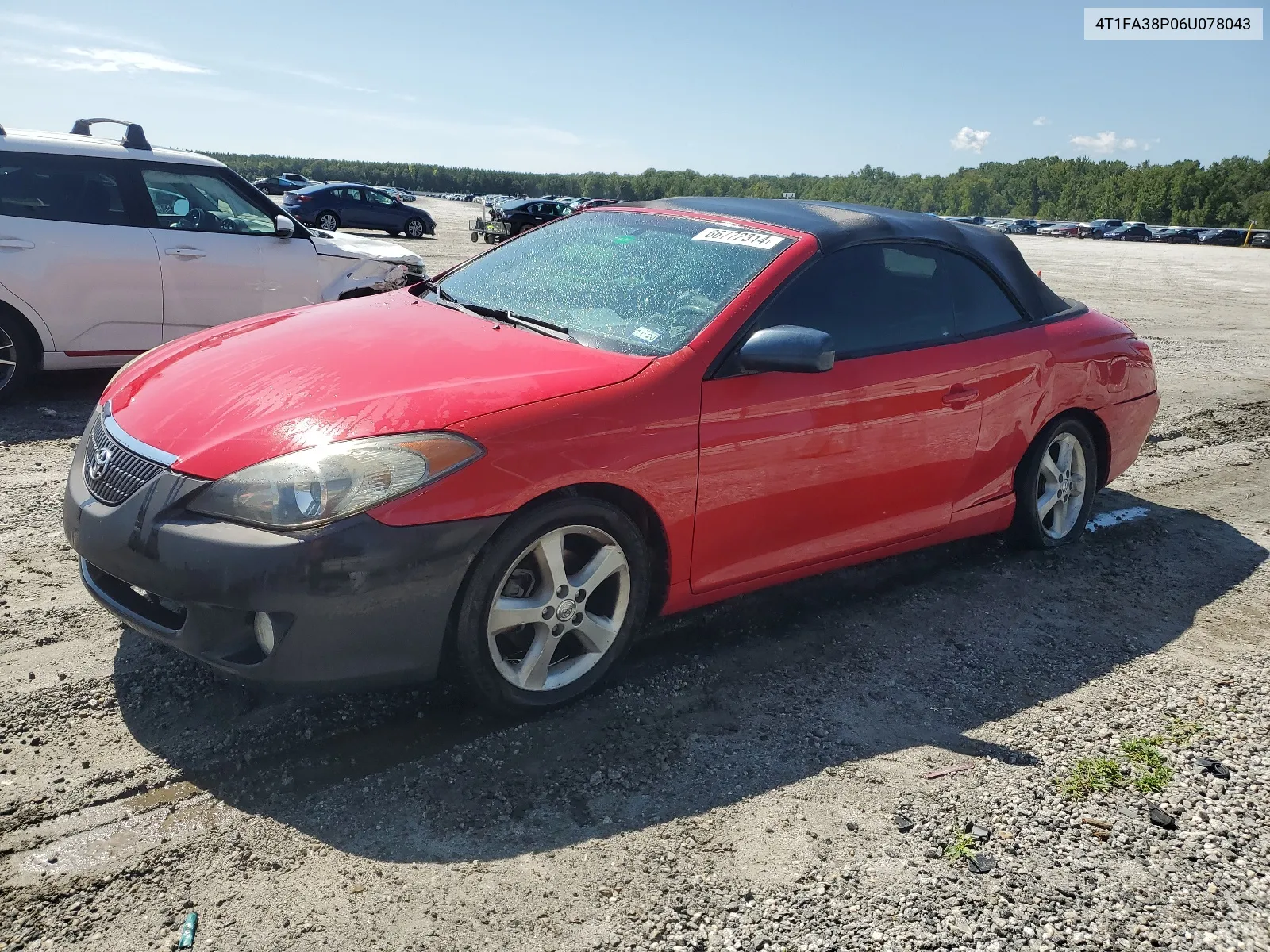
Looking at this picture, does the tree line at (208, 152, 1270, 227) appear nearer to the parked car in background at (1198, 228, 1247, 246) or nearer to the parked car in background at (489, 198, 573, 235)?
the parked car in background at (1198, 228, 1247, 246)

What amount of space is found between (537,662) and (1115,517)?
13.3 ft

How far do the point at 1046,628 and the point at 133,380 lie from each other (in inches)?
146

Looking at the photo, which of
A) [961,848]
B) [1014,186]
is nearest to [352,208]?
[961,848]

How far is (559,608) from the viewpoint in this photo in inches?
126

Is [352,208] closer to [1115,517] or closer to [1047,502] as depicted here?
[1115,517]

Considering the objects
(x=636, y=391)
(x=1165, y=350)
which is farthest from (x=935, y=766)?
(x=1165, y=350)

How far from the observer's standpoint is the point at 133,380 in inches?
139

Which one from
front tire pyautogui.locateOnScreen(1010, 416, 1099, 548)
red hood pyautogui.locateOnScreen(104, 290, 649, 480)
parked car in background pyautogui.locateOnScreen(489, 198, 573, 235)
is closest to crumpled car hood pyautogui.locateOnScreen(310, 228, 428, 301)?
red hood pyautogui.locateOnScreen(104, 290, 649, 480)

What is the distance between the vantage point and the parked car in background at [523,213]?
99.3 ft

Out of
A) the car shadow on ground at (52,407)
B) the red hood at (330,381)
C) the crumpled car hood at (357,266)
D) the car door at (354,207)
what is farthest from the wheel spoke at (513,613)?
the car door at (354,207)

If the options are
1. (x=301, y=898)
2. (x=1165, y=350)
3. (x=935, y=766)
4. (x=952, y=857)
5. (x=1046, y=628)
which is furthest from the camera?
(x=1165, y=350)

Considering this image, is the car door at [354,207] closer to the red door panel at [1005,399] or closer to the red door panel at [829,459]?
the red door panel at [1005,399]

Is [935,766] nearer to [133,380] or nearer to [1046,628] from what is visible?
[1046,628]

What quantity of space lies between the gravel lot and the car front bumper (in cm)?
33
